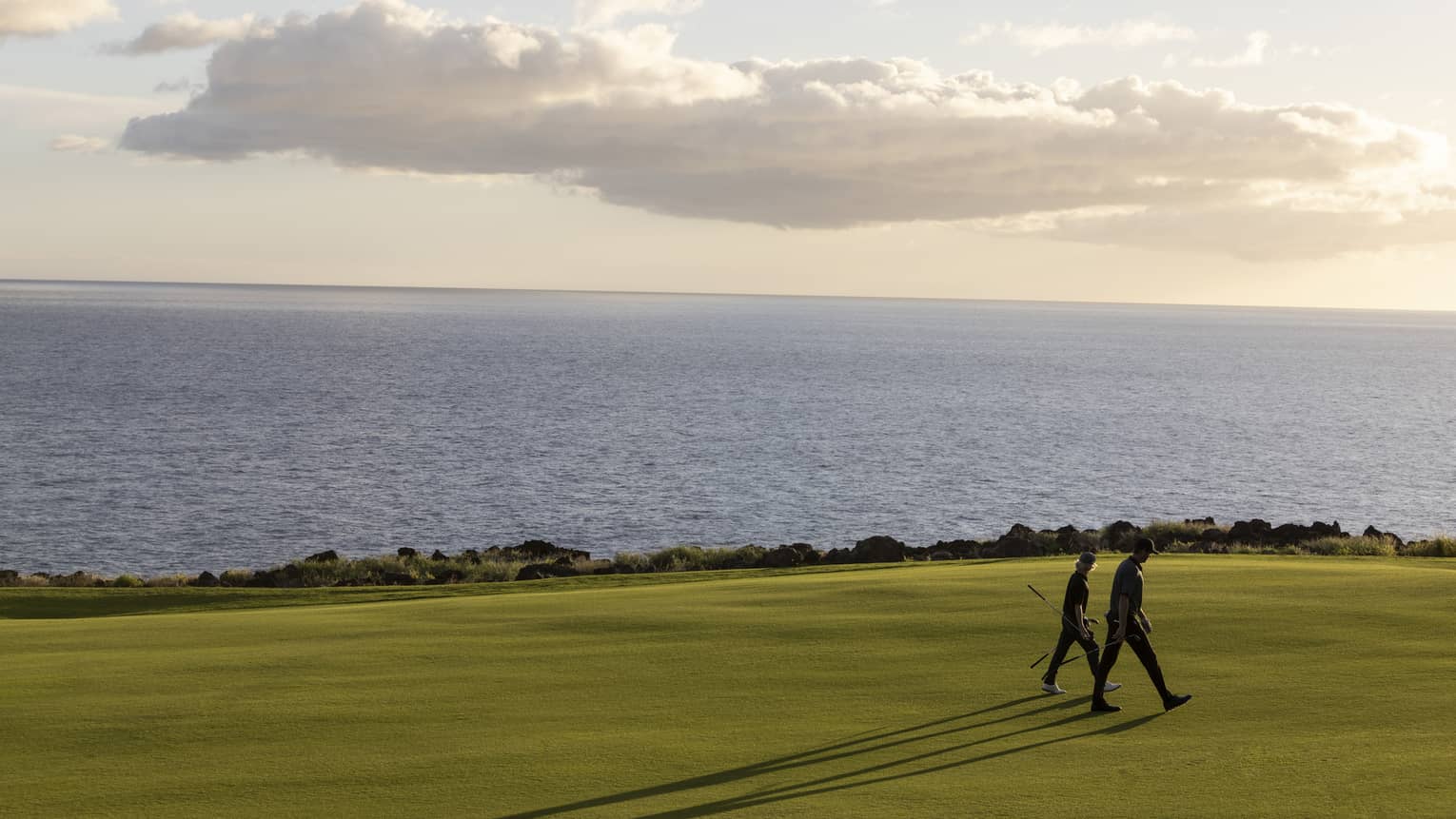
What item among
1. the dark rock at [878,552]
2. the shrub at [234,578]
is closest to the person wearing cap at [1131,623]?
the dark rock at [878,552]

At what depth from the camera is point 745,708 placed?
1531 centimetres

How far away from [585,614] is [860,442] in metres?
66.3

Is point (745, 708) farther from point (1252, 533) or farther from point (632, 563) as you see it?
point (1252, 533)

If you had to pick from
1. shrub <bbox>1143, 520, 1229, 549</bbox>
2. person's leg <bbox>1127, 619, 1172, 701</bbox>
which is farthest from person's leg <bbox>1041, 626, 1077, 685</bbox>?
shrub <bbox>1143, 520, 1229, 549</bbox>

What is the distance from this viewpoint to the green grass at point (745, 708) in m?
12.2

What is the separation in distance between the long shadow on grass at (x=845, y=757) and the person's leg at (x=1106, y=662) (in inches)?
12.3

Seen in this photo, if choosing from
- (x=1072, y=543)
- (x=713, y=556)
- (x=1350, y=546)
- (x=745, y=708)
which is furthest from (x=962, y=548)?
(x=745, y=708)

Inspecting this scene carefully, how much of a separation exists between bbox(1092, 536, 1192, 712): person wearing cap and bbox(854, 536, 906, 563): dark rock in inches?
1005

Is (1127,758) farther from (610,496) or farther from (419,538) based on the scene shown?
(610,496)

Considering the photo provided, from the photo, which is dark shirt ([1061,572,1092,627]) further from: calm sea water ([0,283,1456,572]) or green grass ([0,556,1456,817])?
calm sea water ([0,283,1456,572])

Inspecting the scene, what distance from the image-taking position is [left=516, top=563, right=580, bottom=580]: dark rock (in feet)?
122

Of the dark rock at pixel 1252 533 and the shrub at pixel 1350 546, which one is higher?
the shrub at pixel 1350 546

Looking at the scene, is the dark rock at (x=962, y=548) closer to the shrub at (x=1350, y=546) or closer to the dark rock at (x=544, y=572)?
the shrub at (x=1350, y=546)

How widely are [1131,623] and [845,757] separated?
4121mm
